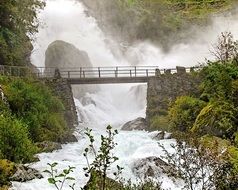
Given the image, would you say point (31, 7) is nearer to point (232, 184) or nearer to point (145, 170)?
point (145, 170)

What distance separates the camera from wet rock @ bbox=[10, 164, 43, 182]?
13980 millimetres

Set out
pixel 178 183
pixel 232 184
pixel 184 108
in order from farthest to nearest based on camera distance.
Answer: pixel 184 108 < pixel 178 183 < pixel 232 184

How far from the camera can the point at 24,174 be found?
47.0 feet

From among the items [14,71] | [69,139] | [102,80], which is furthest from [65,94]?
[69,139]

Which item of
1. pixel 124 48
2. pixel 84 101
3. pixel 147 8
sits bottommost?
pixel 84 101

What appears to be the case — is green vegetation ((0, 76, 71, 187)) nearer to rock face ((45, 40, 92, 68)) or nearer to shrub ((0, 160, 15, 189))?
shrub ((0, 160, 15, 189))

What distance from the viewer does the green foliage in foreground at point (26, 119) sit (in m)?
17.9

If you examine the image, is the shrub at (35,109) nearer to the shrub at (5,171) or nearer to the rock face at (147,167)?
the rock face at (147,167)

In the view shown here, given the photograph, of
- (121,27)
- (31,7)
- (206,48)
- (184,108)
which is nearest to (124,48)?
(121,27)

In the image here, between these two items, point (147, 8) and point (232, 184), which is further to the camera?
point (147, 8)

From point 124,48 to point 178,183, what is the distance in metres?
47.1

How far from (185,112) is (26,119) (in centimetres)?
935

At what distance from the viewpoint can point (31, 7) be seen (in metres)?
35.4

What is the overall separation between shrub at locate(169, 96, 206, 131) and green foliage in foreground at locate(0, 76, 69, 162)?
641 centimetres
